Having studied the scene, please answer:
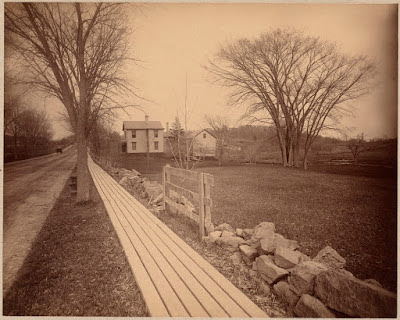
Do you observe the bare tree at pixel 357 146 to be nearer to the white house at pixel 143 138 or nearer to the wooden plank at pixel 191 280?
the wooden plank at pixel 191 280

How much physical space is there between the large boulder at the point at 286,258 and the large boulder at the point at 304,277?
151mm

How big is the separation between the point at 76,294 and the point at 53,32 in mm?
4885

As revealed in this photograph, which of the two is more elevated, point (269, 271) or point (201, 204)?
point (201, 204)

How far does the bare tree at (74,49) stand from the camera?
15.2 feet

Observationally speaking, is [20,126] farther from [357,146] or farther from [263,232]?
[357,146]

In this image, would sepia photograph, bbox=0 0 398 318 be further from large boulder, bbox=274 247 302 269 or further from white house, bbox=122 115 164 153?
white house, bbox=122 115 164 153

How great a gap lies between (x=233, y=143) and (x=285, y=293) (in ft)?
13.0

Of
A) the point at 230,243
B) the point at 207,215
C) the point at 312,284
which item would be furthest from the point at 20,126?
the point at 312,284

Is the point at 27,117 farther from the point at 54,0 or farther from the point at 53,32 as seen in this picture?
the point at 54,0

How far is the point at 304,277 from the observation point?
8.76 ft

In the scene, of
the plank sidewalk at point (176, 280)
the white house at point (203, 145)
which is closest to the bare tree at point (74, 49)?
the white house at point (203, 145)

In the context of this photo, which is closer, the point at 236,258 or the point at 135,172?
the point at 236,258

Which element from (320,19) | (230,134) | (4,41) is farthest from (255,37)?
(4,41)

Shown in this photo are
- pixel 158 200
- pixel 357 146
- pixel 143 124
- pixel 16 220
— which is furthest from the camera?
pixel 143 124
